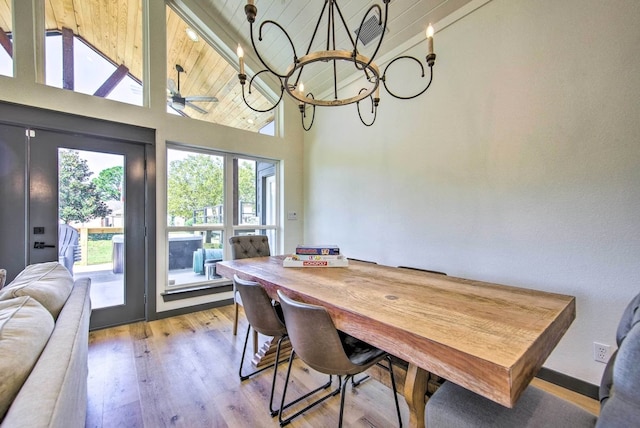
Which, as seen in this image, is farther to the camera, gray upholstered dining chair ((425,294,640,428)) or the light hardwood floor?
the light hardwood floor

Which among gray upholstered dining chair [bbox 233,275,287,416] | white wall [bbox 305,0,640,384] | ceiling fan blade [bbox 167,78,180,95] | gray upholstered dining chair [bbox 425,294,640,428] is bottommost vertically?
gray upholstered dining chair [bbox 425,294,640,428]

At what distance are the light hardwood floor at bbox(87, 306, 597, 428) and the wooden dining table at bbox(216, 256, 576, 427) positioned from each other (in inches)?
29.9

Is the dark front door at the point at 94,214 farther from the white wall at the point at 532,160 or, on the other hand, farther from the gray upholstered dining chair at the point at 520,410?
the gray upholstered dining chair at the point at 520,410

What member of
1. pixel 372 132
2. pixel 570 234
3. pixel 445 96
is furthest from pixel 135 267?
pixel 570 234

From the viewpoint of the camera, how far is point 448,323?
1001 millimetres

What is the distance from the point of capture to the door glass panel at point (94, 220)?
9.02 feet

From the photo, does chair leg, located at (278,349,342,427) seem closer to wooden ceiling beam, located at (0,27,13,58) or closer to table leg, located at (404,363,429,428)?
table leg, located at (404,363,429,428)

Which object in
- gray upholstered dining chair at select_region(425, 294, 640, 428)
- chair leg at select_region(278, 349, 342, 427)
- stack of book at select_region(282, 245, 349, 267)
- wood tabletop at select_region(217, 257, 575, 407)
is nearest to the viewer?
wood tabletop at select_region(217, 257, 575, 407)

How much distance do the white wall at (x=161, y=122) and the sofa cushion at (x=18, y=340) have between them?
2261 mm

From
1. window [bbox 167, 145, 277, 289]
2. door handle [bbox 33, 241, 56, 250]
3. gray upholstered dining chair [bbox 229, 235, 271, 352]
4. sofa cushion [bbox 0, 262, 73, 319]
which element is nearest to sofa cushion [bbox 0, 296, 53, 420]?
sofa cushion [bbox 0, 262, 73, 319]

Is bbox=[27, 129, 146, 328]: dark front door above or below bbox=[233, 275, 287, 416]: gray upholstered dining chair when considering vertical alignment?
above

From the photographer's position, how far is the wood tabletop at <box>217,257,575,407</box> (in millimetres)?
768

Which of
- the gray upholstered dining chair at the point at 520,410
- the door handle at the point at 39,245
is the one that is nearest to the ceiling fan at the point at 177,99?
the door handle at the point at 39,245

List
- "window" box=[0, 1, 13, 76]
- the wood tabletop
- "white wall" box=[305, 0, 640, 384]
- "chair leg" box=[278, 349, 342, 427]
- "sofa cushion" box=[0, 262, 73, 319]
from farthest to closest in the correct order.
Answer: "window" box=[0, 1, 13, 76] < "white wall" box=[305, 0, 640, 384] < "chair leg" box=[278, 349, 342, 427] < "sofa cushion" box=[0, 262, 73, 319] < the wood tabletop
